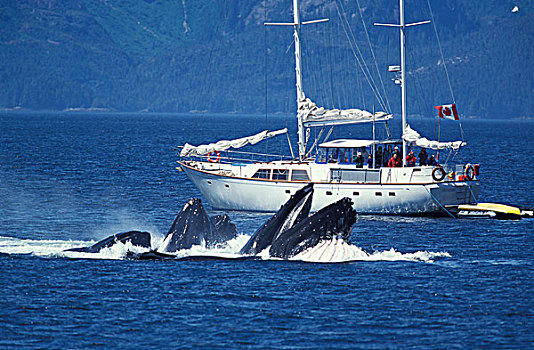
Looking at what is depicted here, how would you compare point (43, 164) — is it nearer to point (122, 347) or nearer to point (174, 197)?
point (174, 197)

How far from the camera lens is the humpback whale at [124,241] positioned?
48500 millimetres

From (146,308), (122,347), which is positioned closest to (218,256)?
(146,308)

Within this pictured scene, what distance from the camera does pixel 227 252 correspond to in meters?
49.2

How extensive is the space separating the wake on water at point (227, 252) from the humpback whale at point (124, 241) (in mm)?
273

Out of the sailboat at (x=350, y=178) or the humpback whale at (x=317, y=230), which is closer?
the humpback whale at (x=317, y=230)

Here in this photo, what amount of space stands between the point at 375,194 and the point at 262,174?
27.3ft

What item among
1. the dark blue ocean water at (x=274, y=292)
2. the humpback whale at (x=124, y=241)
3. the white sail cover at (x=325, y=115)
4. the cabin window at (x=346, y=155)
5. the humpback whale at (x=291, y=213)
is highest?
the white sail cover at (x=325, y=115)

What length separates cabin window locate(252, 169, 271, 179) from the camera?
66.6 meters

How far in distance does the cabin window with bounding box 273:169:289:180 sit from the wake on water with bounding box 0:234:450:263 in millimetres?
14469

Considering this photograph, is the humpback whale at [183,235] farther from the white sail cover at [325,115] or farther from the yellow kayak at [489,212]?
the yellow kayak at [489,212]

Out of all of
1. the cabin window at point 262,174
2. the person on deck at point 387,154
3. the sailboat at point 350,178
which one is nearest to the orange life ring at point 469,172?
the sailboat at point 350,178

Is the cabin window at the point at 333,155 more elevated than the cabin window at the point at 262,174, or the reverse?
the cabin window at the point at 333,155

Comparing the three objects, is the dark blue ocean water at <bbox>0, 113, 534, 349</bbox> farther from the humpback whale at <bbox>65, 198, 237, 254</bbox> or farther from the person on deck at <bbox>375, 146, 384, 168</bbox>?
the person on deck at <bbox>375, 146, 384, 168</bbox>

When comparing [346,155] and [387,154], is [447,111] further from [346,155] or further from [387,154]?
[346,155]
